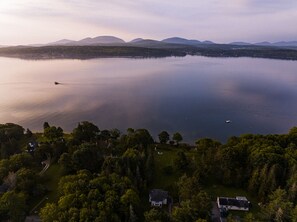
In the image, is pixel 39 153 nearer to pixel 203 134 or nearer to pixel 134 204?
pixel 134 204

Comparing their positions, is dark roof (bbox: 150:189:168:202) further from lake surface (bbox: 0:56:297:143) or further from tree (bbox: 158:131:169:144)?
lake surface (bbox: 0:56:297:143)

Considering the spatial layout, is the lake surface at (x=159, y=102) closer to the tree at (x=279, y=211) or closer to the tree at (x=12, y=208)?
the tree at (x=279, y=211)

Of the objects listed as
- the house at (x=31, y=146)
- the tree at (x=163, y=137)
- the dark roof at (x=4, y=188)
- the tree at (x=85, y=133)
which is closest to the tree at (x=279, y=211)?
the tree at (x=163, y=137)

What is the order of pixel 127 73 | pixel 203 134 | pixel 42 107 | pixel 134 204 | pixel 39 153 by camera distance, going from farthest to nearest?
pixel 127 73
pixel 42 107
pixel 203 134
pixel 39 153
pixel 134 204

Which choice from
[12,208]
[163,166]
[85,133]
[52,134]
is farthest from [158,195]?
[52,134]

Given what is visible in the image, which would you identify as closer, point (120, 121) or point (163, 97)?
point (120, 121)

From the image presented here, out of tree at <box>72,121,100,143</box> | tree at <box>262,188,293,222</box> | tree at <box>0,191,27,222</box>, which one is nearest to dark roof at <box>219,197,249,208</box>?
tree at <box>262,188,293,222</box>

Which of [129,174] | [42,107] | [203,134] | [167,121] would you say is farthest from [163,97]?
[129,174]

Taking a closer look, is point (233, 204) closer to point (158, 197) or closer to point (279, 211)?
point (279, 211)
